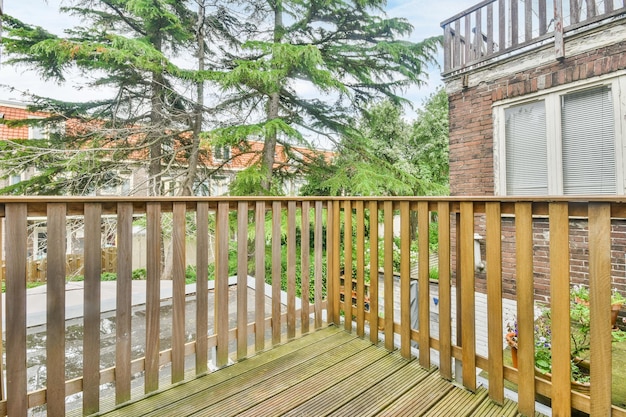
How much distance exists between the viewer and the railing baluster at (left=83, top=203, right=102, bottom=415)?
1.55 metres

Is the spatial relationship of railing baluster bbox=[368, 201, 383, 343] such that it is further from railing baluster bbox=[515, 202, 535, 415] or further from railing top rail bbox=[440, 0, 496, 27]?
railing top rail bbox=[440, 0, 496, 27]

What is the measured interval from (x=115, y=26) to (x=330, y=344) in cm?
942

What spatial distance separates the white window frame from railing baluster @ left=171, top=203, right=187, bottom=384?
13.2 ft

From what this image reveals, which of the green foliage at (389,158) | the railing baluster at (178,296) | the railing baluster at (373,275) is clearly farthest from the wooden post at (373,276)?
the green foliage at (389,158)

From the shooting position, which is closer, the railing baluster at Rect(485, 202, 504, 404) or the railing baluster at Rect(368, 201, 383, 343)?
the railing baluster at Rect(485, 202, 504, 404)

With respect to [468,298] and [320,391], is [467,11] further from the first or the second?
[320,391]

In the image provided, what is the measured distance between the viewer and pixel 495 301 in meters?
1.67

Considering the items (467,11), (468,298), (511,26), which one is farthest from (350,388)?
(467,11)

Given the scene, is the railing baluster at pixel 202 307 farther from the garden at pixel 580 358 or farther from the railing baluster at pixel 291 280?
the garden at pixel 580 358

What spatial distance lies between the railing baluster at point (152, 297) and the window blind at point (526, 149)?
167 inches

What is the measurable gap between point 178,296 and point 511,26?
498cm

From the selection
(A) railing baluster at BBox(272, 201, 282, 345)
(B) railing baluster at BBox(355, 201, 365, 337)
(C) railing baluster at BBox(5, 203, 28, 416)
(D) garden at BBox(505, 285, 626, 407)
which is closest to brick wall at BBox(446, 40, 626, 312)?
(D) garden at BBox(505, 285, 626, 407)

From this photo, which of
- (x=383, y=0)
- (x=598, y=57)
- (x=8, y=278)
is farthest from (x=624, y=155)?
(x=383, y=0)

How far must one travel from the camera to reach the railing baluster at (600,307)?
1.30 metres
